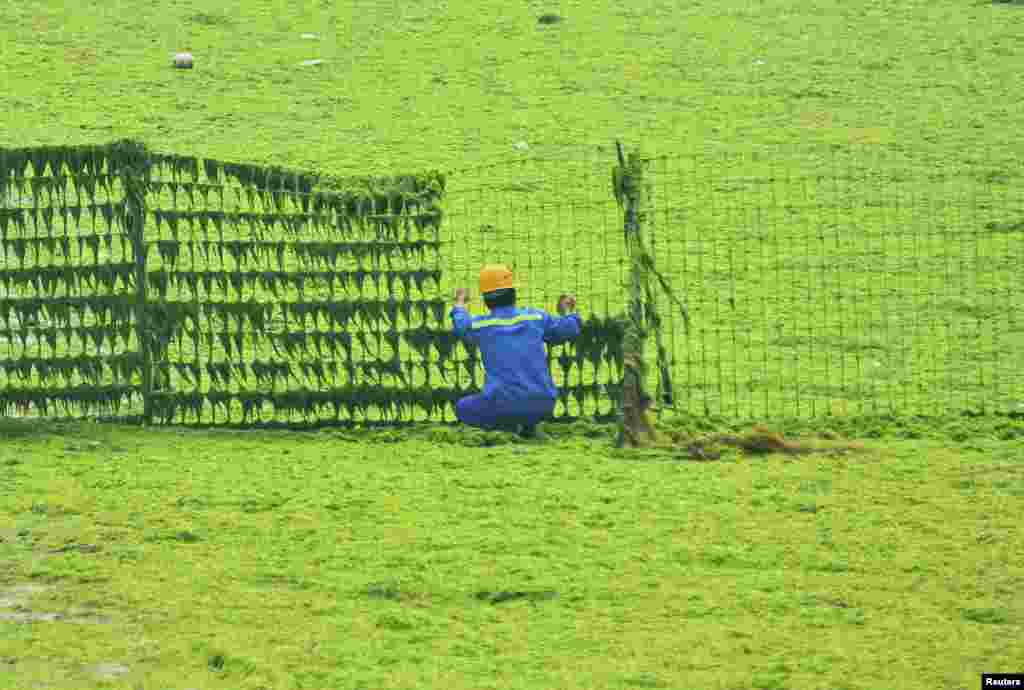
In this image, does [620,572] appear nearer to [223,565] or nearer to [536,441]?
[223,565]

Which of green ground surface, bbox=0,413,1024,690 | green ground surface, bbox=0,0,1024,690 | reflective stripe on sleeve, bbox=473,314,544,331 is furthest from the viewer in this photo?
reflective stripe on sleeve, bbox=473,314,544,331

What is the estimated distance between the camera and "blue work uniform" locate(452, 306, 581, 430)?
9.44 metres

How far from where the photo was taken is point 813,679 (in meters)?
5.99

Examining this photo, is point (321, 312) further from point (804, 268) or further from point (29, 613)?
point (804, 268)

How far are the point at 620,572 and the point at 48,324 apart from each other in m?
4.33

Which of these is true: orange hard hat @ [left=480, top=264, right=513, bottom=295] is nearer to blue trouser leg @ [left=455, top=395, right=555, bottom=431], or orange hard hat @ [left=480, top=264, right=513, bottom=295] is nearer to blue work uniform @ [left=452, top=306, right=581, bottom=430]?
blue work uniform @ [left=452, top=306, right=581, bottom=430]

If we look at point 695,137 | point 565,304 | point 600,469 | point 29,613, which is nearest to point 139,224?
point 565,304

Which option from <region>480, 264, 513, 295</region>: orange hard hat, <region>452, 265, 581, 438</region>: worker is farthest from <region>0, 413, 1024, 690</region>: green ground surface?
<region>480, 264, 513, 295</region>: orange hard hat

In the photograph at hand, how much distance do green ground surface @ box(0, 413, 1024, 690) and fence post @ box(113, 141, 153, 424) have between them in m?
0.44

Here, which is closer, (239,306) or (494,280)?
(494,280)

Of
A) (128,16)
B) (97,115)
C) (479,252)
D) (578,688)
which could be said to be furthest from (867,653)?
(128,16)

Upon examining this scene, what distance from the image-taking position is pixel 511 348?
9422 mm

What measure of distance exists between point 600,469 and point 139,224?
121 inches

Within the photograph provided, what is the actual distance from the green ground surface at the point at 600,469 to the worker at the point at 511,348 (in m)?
0.24
